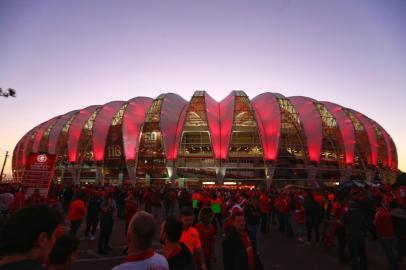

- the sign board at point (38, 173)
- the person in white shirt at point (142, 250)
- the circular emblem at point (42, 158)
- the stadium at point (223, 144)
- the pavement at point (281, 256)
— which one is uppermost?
the stadium at point (223, 144)

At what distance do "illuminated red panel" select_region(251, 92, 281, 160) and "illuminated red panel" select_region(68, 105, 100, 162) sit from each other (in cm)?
2824

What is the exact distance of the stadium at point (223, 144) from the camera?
144ft

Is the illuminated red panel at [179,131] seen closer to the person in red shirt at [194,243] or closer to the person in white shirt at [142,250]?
the person in red shirt at [194,243]

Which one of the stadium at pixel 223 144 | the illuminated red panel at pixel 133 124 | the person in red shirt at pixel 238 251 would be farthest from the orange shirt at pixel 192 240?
the illuminated red panel at pixel 133 124

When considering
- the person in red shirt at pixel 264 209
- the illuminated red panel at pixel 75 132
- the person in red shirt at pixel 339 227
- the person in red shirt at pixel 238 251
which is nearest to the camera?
the person in red shirt at pixel 238 251

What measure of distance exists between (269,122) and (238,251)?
4288cm

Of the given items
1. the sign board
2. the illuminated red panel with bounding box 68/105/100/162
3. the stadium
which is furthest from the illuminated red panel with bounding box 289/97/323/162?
the sign board

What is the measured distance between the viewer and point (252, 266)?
4.08 metres

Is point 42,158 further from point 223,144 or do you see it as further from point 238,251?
point 223,144

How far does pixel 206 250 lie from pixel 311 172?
134ft

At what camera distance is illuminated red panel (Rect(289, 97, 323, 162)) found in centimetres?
4456

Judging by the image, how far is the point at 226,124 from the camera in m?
44.7

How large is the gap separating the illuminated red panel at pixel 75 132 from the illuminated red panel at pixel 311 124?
3438 centimetres

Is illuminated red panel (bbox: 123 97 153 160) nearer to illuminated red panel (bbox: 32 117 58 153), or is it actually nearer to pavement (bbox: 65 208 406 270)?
illuminated red panel (bbox: 32 117 58 153)
